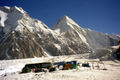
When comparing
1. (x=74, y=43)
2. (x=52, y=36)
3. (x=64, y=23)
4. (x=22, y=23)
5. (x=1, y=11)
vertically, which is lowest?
(x=74, y=43)

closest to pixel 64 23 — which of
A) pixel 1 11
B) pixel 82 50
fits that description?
pixel 82 50

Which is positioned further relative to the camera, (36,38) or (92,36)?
(92,36)

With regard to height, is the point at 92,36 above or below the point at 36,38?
above

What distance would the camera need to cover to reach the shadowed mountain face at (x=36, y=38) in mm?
58500

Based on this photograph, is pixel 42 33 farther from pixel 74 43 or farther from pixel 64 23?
pixel 64 23

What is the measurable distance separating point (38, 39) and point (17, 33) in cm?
1395

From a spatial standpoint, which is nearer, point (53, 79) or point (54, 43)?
point (53, 79)

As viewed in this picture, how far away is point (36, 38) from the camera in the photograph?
7169cm

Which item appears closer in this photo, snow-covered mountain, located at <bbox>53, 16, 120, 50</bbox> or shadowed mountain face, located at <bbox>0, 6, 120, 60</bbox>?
shadowed mountain face, located at <bbox>0, 6, 120, 60</bbox>

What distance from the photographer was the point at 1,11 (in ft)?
293

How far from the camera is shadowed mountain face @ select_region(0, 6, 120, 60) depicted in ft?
192

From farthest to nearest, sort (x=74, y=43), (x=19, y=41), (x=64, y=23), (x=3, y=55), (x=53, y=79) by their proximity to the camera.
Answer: (x=64, y=23)
(x=74, y=43)
(x=19, y=41)
(x=3, y=55)
(x=53, y=79)

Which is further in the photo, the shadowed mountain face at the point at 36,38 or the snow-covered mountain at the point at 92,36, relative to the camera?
the snow-covered mountain at the point at 92,36

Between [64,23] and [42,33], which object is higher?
[64,23]
